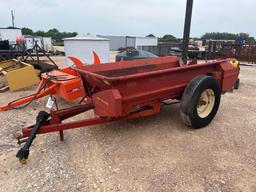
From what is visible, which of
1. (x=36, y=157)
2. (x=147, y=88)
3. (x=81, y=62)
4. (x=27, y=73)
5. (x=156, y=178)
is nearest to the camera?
(x=156, y=178)

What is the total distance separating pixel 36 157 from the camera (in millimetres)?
2977

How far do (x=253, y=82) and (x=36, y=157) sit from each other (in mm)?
7464

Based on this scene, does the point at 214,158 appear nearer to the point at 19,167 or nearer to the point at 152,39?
the point at 19,167

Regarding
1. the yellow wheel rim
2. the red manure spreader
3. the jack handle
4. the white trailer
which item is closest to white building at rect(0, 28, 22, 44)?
the white trailer

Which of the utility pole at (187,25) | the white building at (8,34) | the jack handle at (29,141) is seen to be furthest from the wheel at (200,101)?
the white building at (8,34)

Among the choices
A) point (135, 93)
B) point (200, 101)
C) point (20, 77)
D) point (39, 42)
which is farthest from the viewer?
point (39, 42)

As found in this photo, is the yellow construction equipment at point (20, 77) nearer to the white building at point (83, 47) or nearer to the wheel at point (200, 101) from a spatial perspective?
the white building at point (83, 47)

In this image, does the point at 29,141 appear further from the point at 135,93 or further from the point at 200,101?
the point at 200,101

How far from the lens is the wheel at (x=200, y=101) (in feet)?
11.5

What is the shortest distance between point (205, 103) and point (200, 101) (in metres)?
0.14

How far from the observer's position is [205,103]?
3.96 metres

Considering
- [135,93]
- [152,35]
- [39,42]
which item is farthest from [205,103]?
[152,35]

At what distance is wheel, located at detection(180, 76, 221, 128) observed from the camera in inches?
137

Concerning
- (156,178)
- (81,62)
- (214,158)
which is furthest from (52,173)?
(81,62)
